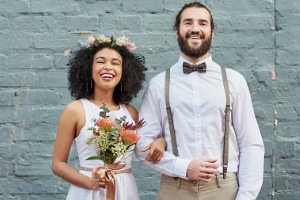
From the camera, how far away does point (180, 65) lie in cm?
454

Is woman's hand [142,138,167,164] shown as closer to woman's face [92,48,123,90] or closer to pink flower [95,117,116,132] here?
pink flower [95,117,116,132]

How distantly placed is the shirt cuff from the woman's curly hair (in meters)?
0.61

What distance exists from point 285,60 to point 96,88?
5.89 feet

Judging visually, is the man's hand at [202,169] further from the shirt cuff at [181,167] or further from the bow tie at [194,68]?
the bow tie at [194,68]

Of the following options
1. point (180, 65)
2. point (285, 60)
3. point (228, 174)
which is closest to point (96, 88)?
point (180, 65)

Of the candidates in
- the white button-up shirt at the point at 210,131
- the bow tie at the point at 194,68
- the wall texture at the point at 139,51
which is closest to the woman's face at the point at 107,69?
the white button-up shirt at the point at 210,131

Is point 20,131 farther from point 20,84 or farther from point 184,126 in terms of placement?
point 184,126

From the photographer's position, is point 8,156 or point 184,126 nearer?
point 184,126

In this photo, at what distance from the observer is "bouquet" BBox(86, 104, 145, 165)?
13.3 ft

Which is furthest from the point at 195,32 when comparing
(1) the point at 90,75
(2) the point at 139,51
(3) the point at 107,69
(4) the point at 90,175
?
(2) the point at 139,51

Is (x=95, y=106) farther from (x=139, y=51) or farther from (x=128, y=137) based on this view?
(x=139, y=51)

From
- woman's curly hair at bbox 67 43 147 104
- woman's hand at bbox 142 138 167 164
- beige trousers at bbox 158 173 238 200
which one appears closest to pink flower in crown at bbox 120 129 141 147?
woman's hand at bbox 142 138 167 164

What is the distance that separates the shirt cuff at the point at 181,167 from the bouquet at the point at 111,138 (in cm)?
30

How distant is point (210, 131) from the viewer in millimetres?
4312
